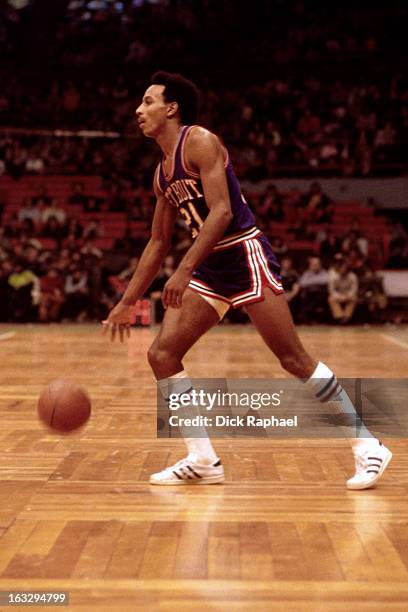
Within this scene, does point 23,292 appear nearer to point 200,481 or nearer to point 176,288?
point 200,481

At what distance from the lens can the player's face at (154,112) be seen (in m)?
4.24

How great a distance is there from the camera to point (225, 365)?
9.38 meters

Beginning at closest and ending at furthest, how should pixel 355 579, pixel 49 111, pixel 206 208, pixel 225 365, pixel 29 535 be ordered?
1. pixel 355 579
2. pixel 29 535
3. pixel 206 208
4. pixel 225 365
5. pixel 49 111

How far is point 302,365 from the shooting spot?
4.10 meters

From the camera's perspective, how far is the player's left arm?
154 inches

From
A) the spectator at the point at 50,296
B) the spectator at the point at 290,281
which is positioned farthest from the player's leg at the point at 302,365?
the spectator at the point at 50,296

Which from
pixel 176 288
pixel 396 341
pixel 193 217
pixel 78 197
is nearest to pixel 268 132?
pixel 78 197

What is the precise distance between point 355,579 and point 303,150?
18.1 m

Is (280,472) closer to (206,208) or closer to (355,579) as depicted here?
(206,208)

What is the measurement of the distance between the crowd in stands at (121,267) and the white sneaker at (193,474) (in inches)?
452

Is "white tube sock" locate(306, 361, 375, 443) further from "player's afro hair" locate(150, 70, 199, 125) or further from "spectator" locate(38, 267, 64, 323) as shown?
"spectator" locate(38, 267, 64, 323)

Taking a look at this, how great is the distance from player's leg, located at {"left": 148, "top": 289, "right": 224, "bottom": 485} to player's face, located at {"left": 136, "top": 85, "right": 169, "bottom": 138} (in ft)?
2.44

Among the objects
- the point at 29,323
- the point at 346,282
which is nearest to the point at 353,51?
the point at 346,282

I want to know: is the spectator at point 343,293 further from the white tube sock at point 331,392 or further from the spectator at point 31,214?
the white tube sock at point 331,392
